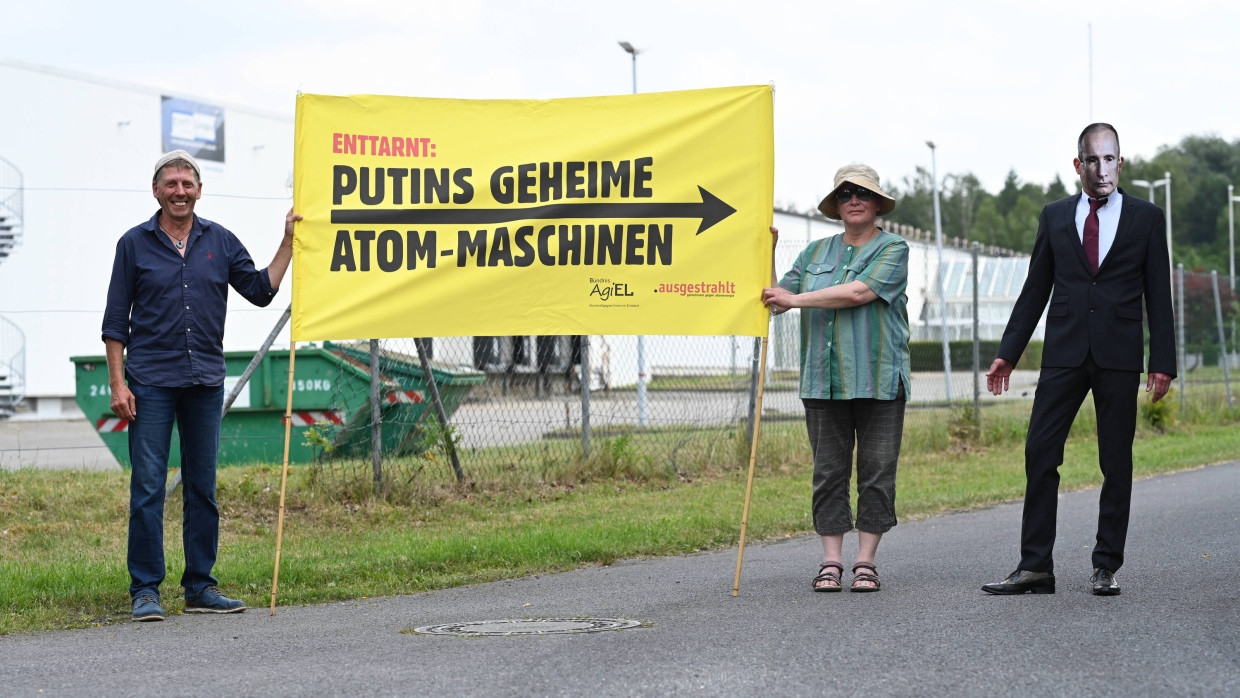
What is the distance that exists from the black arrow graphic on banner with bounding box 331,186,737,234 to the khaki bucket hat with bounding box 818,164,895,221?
19.0 inches

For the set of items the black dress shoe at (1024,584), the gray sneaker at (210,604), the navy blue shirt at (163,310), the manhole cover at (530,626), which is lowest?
the gray sneaker at (210,604)

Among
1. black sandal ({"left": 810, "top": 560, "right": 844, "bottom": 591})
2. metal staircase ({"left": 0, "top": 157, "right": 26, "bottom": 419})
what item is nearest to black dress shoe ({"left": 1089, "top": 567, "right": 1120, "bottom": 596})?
black sandal ({"left": 810, "top": 560, "right": 844, "bottom": 591})

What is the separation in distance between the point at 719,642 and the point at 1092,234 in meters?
2.75

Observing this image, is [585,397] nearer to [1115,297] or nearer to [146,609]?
[146,609]

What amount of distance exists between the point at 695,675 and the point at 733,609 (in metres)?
1.44

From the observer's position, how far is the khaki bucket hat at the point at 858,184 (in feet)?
21.5

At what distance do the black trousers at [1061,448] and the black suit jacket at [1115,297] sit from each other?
0.27 feet

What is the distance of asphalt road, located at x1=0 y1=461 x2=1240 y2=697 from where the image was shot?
4.41 metres

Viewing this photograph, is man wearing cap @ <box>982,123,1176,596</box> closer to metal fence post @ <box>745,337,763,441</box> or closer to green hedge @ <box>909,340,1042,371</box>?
metal fence post @ <box>745,337,763,441</box>

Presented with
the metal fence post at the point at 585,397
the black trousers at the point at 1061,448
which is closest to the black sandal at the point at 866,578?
the black trousers at the point at 1061,448

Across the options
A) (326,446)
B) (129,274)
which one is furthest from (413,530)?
(129,274)

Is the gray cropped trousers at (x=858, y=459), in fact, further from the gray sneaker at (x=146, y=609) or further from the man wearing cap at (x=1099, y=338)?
the gray sneaker at (x=146, y=609)

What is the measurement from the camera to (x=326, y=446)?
31.9 ft

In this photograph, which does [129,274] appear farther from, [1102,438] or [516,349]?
[516,349]
